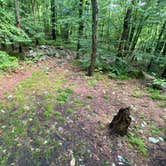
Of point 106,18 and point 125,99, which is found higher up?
point 106,18

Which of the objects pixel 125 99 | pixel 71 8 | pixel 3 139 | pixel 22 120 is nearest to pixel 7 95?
pixel 22 120

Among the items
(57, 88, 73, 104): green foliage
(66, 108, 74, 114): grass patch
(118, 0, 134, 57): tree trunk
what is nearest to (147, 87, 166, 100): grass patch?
(118, 0, 134, 57): tree trunk

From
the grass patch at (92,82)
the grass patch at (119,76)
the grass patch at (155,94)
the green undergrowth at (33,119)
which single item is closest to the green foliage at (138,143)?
the green undergrowth at (33,119)

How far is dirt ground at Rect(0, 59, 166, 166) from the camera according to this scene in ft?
8.66

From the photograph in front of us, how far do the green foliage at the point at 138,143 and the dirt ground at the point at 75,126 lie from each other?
0.02 m

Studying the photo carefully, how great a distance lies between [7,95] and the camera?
4453mm

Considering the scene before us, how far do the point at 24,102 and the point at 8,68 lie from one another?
9.49ft

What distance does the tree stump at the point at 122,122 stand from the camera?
9.78 feet

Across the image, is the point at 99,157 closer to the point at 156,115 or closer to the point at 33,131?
the point at 33,131

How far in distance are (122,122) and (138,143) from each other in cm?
50

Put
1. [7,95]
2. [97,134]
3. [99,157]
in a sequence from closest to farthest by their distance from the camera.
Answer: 1. [99,157]
2. [97,134]
3. [7,95]

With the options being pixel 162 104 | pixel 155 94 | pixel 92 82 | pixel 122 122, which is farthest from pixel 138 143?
pixel 92 82

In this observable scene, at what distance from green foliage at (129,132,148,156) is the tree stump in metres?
0.18

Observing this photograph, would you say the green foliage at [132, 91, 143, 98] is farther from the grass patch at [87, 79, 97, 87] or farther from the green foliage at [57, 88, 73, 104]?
the green foliage at [57, 88, 73, 104]
